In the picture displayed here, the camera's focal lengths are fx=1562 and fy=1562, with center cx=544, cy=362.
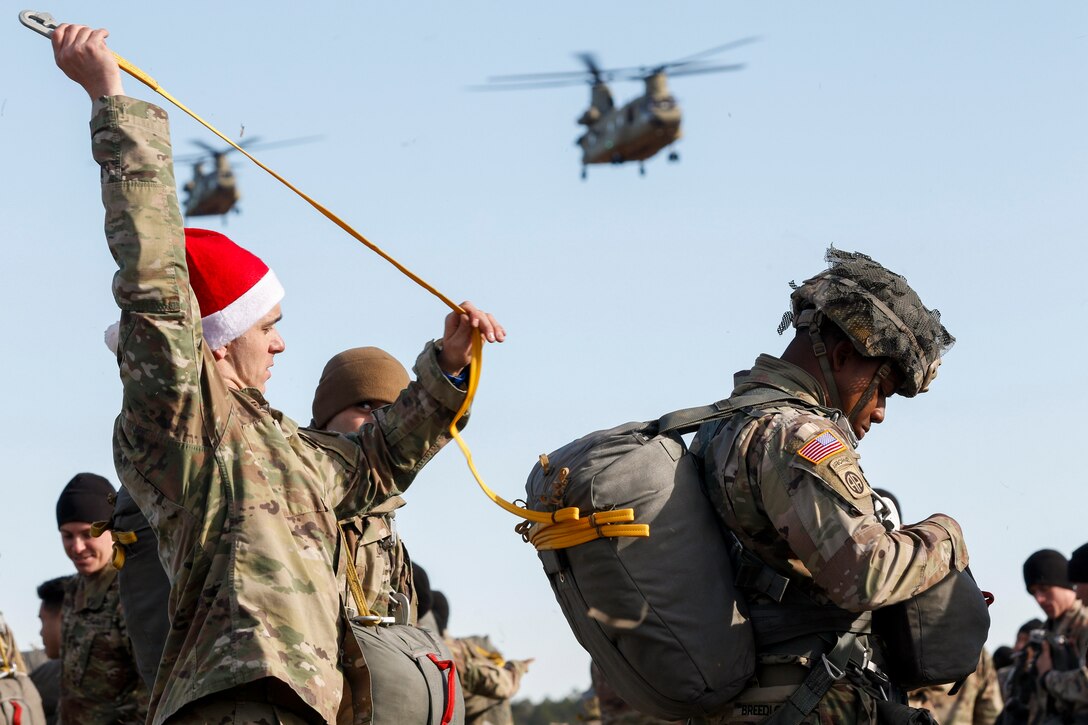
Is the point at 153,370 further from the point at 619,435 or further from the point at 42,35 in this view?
the point at 619,435

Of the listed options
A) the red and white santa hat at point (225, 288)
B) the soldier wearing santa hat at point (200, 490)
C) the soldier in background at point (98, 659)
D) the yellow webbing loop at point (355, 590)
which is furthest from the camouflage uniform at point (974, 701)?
the soldier wearing santa hat at point (200, 490)

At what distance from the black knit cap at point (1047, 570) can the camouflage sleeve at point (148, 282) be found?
351 inches

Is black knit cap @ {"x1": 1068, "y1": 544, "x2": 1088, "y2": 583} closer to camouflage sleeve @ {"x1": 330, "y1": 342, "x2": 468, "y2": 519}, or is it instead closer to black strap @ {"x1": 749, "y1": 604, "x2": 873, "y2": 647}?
black strap @ {"x1": 749, "y1": 604, "x2": 873, "y2": 647}

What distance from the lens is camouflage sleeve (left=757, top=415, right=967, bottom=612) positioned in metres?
4.61

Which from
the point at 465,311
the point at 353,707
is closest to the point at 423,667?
the point at 353,707

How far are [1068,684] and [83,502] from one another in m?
6.39

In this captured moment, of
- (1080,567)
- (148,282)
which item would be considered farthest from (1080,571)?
(148,282)

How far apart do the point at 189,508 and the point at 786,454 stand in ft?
5.89

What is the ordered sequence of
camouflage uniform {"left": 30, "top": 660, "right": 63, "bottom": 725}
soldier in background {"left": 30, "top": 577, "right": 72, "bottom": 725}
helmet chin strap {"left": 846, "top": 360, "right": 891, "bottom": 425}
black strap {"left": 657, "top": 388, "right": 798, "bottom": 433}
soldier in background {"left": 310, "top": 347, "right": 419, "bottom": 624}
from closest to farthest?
black strap {"left": 657, "top": 388, "right": 798, "bottom": 433} < helmet chin strap {"left": 846, "top": 360, "right": 891, "bottom": 425} < soldier in background {"left": 310, "top": 347, "right": 419, "bottom": 624} < soldier in background {"left": 30, "top": 577, "right": 72, "bottom": 725} < camouflage uniform {"left": 30, "top": 660, "right": 63, "bottom": 725}

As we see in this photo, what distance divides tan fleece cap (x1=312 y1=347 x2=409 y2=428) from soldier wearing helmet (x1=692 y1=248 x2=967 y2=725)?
71.4 inches

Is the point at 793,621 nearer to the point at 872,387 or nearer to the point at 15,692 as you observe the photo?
the point at 872,387

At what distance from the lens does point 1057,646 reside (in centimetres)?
1087

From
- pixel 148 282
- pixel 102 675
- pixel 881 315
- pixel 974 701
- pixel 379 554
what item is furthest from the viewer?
pixel 974 701

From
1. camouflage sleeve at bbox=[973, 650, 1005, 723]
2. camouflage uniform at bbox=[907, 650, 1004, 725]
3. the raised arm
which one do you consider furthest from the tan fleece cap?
camouflage sleeve at bbox=[973, 650, 1005, 723]
